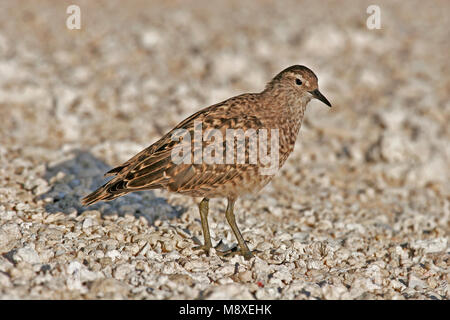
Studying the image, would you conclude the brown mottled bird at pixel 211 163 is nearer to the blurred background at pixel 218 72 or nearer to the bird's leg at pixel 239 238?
the bird's leg at pixel 239 238

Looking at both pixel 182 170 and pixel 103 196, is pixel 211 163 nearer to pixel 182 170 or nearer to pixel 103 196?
pixel 182 170

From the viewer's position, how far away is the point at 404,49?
1232 centimetres

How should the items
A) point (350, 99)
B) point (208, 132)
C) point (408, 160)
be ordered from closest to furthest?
point (208, 132), point (408, 160), point (350, 99)

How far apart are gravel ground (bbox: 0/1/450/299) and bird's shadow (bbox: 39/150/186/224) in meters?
0.03

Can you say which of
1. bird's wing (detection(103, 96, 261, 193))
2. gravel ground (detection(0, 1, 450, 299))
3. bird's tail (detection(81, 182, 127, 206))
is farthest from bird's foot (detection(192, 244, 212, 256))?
bird's tail (detection(81, 182, 127, 206))

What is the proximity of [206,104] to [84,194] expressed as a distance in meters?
3.70

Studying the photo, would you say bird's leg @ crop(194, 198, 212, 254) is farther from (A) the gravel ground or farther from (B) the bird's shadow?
(B) the bird's shadow

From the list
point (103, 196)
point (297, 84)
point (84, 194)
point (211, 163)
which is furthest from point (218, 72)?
point (103, 196)

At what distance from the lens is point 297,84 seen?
21.5 feet

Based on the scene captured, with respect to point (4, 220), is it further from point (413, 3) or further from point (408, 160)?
point (413, 3)

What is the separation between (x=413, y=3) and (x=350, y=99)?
5.54m

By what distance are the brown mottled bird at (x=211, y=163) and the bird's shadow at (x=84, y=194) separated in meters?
0.64

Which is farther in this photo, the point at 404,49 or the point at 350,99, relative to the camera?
the point at 404,49

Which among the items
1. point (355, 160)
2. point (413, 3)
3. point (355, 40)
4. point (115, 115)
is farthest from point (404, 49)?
point (115, 115)
